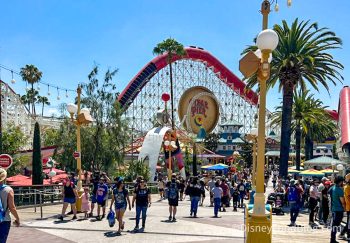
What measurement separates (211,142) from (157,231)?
238 feet

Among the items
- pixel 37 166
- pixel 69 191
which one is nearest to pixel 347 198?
pixel 69 191

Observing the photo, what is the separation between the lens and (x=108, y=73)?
32344 millimetres

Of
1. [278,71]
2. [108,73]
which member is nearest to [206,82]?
[108,73]

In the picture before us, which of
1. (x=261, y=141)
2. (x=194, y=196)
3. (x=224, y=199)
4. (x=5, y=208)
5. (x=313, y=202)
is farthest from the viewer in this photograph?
(x=224, y=199)

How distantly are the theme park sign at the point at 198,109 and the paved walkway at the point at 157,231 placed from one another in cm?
5365

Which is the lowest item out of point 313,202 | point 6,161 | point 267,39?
point 313,202

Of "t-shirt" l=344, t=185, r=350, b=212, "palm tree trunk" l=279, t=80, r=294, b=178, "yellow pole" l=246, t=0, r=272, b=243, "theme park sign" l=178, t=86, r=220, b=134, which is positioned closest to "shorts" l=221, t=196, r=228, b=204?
"palm tree trunk" l=279, t=80, r=294, b=178

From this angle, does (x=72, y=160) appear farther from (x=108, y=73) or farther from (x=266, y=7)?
(x=266, y=7)

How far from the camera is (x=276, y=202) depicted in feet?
63.5

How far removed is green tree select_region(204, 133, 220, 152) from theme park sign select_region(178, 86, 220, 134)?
140 inches

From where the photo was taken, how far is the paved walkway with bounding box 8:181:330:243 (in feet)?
36.3

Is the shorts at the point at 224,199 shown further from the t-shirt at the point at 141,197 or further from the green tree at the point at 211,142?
the green tree at the point at 211,142

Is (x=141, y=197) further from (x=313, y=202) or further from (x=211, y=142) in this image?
(x=211, y=142)

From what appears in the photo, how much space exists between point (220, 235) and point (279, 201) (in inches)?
328
